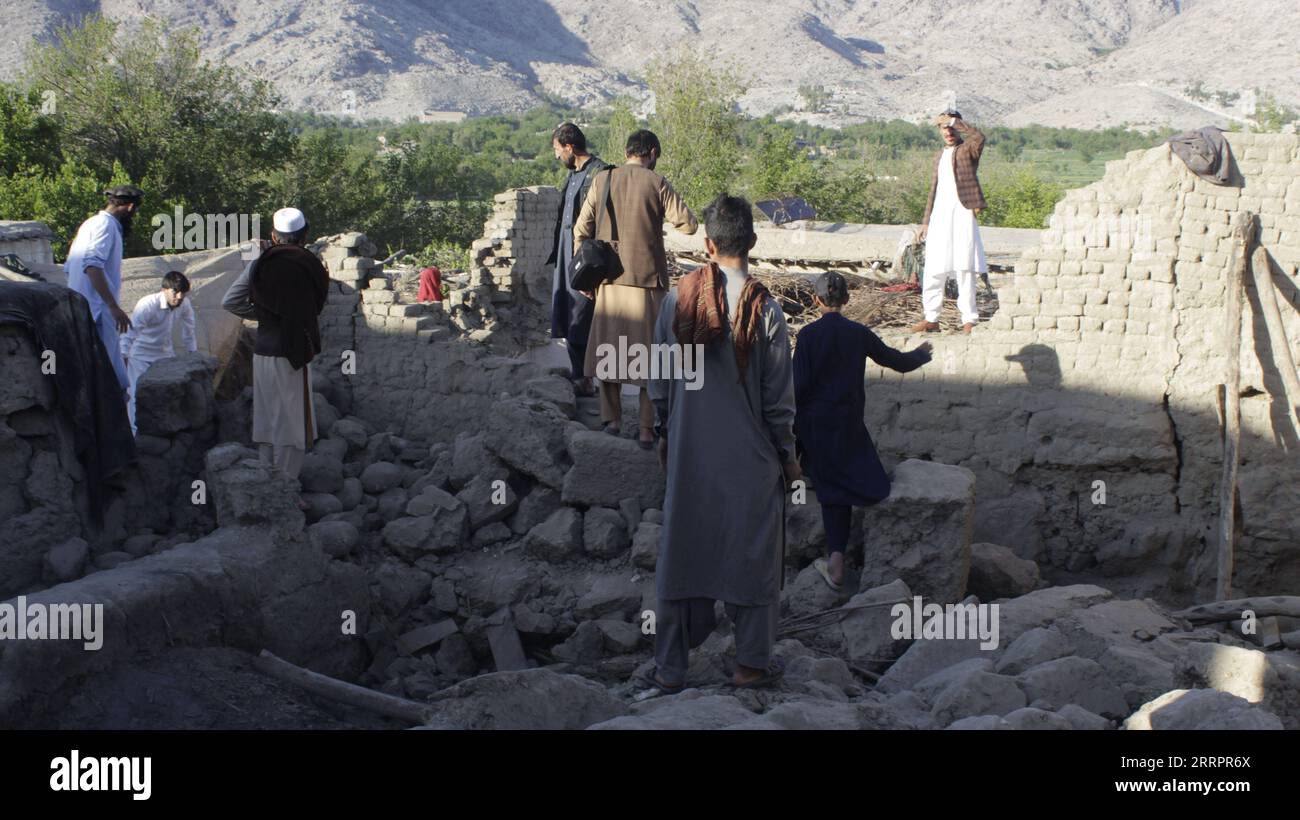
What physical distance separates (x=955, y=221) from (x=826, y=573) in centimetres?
283

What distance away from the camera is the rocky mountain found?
7456 centimetres

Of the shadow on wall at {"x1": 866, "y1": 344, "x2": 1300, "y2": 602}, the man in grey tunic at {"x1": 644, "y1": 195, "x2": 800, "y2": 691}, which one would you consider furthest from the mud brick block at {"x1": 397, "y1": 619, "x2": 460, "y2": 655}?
the shadow on wall at {"x1": 866, "y1": 344, "x2": 1300, "y2": 602}

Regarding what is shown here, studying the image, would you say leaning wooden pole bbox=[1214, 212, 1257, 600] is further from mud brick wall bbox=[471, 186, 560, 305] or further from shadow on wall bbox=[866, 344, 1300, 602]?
mud brick wall bbox=[471, 186, 560, 305]

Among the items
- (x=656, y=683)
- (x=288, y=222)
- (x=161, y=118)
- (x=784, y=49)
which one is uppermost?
(x=784, y=49)

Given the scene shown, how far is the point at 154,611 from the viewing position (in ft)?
16.1

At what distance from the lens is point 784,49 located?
9131 centimetres

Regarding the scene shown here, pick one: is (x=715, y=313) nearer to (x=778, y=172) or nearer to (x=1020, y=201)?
(x=778, y=172)

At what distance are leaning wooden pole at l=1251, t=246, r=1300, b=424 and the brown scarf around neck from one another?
3716 millimetres

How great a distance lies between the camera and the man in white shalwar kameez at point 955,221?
25.2 feet

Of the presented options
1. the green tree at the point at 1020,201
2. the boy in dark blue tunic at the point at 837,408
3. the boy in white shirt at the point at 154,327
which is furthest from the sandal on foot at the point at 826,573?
the green tree at the point at 1020,201

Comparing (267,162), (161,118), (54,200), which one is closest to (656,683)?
(54,200)

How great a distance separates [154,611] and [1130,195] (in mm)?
5638

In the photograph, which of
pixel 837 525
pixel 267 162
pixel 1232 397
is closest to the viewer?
pixel 837 525
